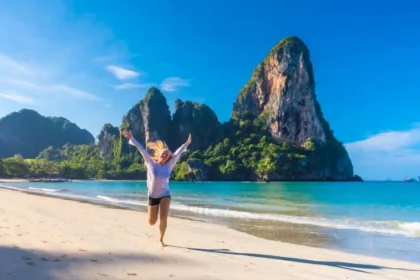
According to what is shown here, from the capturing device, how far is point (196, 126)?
135 meters

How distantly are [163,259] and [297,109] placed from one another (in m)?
131

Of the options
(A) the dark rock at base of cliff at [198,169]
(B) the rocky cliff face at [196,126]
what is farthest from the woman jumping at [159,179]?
(B) the rocky cliff face at [196,126]

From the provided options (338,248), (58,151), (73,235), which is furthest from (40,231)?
(58,151)

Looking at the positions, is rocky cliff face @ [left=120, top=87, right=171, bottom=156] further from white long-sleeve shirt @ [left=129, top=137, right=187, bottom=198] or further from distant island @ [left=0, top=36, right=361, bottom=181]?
white long-sleeve shirt @ [left=129, top=137, right=187, bottom=198]

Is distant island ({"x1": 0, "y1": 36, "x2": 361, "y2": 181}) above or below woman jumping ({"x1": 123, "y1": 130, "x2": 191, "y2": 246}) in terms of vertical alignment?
above

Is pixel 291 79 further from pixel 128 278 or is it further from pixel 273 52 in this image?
pixel 128 278

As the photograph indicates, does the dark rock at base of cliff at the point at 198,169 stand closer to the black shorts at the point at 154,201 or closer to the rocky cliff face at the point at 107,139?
the rocky cliff face at the point at 107,139

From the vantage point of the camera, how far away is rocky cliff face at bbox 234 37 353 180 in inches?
5128

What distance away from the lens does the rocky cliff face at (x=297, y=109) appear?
130250mm

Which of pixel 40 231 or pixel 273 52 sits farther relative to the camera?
pixel 273 52

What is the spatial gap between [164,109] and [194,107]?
1188 centimetres

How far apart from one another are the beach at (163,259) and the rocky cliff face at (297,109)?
119 metres

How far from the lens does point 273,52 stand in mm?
144125

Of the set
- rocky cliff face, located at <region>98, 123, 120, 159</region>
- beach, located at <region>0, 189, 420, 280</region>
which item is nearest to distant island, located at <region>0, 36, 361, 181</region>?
rocky cliff face, located at <region>98, 123, 120, 159</region>
